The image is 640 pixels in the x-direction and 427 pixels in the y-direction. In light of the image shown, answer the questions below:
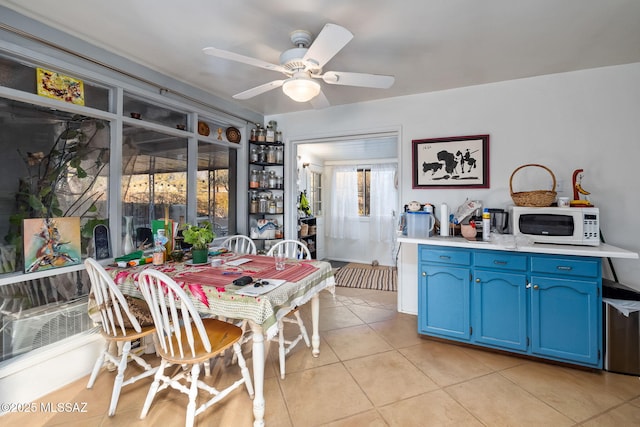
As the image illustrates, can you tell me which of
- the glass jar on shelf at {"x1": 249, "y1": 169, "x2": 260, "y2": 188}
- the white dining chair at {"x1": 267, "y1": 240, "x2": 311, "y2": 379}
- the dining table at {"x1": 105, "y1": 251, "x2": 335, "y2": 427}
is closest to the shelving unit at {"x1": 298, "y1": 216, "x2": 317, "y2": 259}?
the glass jar on shelf at {"x1": 249, "y1": 169, "x2": 260, "y2": 188}

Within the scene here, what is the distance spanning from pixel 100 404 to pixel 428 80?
11.9 ft

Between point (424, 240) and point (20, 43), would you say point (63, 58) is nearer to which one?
point (20, 43)

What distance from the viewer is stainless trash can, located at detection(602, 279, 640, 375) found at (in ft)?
6.73

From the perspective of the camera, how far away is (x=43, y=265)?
1951mm

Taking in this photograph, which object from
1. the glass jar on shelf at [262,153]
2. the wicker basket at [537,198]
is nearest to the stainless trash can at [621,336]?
the wicker basket at [537,198]

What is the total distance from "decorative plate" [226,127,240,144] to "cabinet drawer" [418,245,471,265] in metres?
2.51

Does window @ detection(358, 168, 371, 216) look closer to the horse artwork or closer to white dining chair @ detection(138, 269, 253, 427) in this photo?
the horse artwork

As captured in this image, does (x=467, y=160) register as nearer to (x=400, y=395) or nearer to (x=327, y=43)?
(x=327, y=43)

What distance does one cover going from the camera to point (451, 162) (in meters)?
3.00

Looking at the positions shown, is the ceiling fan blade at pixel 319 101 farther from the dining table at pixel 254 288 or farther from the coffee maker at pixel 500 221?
the coffee maker at pixel 500 221

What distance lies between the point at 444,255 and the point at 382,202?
Result: 323 cm

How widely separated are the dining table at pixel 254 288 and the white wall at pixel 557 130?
5.78 ft

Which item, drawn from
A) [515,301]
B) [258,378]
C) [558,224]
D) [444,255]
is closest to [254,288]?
[258,378]

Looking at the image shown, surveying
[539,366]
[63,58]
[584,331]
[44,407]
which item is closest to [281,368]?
[44,407]
